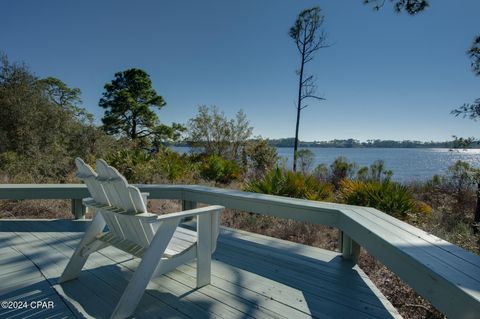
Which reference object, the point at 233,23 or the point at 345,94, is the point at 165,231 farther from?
the point at 345,94

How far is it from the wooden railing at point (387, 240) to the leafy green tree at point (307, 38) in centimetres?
891

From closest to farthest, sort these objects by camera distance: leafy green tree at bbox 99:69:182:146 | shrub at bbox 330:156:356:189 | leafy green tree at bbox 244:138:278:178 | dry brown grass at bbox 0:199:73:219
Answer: dry brown grass at bbox 0:199:73:219 < shrub at bbox 330:156:356:189 < leafy green tree at bbox 244:138:278:178 < leafy green tree at bbox 99:69:182:146

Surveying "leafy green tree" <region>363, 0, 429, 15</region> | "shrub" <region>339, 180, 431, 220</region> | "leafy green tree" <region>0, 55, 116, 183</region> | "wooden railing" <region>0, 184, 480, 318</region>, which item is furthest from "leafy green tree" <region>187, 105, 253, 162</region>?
"leafy green tree" <region>363, 0, 429, 15</region>

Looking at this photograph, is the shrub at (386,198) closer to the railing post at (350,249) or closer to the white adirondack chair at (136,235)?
the railing post at (350,249)

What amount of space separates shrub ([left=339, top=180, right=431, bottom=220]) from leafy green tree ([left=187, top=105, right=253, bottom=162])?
8269mm

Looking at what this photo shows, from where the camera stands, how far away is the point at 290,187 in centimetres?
534

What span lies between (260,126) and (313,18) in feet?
16.3

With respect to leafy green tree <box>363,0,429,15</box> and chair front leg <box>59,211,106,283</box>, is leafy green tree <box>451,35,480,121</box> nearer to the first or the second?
leafy green tree <box>363,0,429,15</box>

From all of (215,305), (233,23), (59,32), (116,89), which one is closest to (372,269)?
(215,305)

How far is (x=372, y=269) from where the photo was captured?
301 centimetres

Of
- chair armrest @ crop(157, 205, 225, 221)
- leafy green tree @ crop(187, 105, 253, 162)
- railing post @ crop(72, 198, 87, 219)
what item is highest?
leafy green tree @ crop(187, 105, 253, 162)

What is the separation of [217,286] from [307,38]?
37.7 feet

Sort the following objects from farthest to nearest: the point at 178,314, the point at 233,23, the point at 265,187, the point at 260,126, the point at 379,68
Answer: the point at 260,126, the point at 379,68, the point at 233,23, the point at 265,187, the point at 178,314

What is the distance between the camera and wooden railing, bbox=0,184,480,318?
1.23 m
